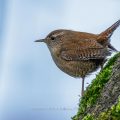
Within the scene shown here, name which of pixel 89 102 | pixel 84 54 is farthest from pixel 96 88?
pixel 84 54

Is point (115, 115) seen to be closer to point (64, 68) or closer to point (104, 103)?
point (104, 103)

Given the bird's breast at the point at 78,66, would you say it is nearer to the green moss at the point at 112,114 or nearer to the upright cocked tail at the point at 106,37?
the upright cocked tail at the point at 106,37

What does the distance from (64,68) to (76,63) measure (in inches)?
7.0

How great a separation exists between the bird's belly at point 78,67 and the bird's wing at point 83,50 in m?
0.06

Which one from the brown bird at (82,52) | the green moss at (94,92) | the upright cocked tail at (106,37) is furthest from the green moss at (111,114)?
the upright cocked tail at (106,37)

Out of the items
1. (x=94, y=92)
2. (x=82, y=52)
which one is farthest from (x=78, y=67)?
(x=94, y=92)

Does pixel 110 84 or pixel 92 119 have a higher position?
pixel 110 84

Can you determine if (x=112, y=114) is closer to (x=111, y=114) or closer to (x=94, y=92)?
(x=111, y=114)

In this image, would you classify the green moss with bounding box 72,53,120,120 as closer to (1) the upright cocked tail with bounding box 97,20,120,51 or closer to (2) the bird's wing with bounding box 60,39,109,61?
(2) the bird's wing with bounding box 60,39,109,61

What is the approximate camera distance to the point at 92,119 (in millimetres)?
2793

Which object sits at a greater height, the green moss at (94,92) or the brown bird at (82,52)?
the brown bird at (82,52)

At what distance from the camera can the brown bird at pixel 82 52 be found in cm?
525

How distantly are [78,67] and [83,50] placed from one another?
0.24 m

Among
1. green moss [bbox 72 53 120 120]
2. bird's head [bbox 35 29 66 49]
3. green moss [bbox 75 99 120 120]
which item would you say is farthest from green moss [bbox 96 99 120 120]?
bird's head [bbox 35 29 66 49]
